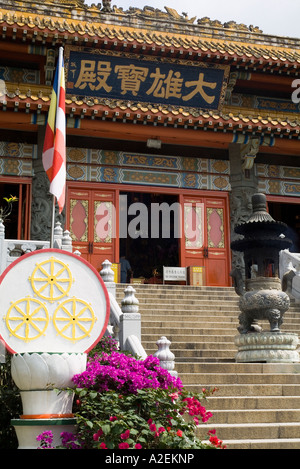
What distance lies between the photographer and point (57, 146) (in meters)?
7.34

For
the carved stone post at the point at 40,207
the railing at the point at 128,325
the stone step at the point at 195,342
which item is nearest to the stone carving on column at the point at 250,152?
the carved stone post at the point at 40,207

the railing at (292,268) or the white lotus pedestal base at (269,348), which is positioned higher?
the railing at (292,268)

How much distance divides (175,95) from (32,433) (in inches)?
480

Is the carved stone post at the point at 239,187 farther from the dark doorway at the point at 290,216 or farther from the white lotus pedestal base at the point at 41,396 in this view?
the white lotus pedestal base at the point at 41,396

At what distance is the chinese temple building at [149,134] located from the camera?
1342 cm

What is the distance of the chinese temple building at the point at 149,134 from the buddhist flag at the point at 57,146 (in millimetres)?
4590

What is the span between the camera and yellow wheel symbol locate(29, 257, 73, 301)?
491cm

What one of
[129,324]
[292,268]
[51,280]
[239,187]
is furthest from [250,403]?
[239,187]

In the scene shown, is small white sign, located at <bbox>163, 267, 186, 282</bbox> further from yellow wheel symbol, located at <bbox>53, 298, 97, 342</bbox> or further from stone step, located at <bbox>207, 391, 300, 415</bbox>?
yellow wheel symbol, located at <bbox>53, 298, 97, 342</bbox>

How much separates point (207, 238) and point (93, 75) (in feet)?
15.9

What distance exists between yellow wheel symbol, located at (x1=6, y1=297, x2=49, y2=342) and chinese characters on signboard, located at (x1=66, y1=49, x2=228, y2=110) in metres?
10.9

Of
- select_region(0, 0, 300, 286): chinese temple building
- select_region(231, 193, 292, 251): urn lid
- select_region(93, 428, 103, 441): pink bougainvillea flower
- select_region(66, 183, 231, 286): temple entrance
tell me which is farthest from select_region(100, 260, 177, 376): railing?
select_region(66, 183, 231, 286): temple entrance

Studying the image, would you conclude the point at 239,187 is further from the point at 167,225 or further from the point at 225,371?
the point at 225,371

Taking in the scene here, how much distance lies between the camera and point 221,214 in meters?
14.8
